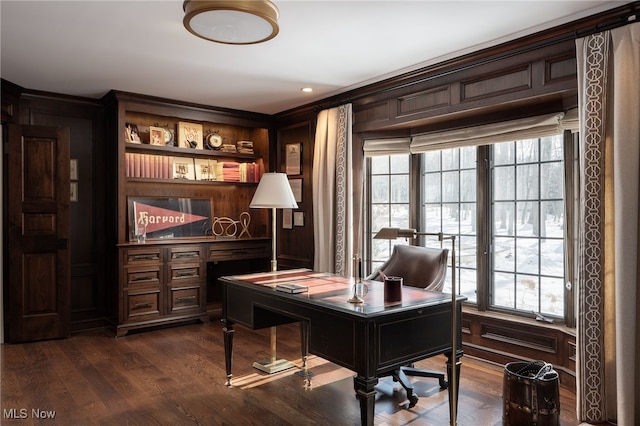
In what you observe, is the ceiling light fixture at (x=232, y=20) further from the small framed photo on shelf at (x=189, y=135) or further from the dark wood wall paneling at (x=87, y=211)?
the dark wood wall paneling at (x=87, y=211)

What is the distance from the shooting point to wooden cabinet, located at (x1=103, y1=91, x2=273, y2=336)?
497 centimetres

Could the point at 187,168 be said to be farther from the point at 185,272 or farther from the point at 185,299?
the point at 185,299

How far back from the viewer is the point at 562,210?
3664 mm

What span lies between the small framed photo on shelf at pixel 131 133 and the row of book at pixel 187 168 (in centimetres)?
16

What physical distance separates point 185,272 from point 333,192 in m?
1.94

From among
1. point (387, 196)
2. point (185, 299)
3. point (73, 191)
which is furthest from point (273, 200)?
point (73, 191)

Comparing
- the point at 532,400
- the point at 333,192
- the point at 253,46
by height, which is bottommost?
the point at 532,400

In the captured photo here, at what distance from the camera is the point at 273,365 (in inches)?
148

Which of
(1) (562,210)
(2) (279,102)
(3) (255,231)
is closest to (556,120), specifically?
(1) (562,210)

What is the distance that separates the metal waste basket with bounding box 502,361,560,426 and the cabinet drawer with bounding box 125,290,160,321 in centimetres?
374

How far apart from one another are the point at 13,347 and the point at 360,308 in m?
3.84

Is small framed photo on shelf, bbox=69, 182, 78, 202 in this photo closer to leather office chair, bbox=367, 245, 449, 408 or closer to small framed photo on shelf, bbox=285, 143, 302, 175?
small framed photo on shelf, bbox=285, 143, 302, 175

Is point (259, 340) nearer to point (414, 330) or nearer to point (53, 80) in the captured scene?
point (414, 330)

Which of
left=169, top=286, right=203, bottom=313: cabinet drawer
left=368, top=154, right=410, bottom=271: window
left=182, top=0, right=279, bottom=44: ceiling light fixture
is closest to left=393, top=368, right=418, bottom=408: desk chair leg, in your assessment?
left=368, top=154, right=410, bottom=271: window
